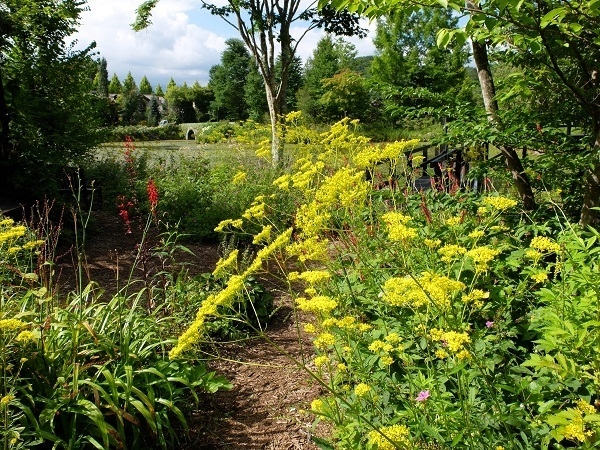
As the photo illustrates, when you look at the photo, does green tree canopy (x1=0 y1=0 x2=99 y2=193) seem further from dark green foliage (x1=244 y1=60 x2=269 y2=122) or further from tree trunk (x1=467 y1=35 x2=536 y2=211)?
dark green foliage (x1=244 y1=60 x2=269 y2=122)

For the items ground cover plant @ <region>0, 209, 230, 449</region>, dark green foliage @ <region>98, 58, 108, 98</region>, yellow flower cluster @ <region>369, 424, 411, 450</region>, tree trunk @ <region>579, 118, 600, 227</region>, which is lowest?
ground cover plant @ <region>0, 209, 230, 449</region>

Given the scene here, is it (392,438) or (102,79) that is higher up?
(102,79)

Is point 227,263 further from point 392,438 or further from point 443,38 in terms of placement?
point 443,38

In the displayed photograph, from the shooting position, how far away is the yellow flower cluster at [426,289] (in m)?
1.39

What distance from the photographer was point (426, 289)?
1.45m

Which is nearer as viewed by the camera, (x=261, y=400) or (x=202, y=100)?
(x=261, y=400)

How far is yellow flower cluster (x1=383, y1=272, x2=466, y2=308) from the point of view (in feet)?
4.56

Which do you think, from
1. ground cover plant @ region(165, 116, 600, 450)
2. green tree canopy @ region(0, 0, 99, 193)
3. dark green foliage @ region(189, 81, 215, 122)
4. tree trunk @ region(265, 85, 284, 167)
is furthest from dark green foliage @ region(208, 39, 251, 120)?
ground cover plant @ region(165, 116, 600, 450)

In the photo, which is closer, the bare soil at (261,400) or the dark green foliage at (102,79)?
the bare soil at (261,400)

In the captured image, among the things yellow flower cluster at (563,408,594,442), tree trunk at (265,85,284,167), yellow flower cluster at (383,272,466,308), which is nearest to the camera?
yellow flower cluster at (563,408,594,442)

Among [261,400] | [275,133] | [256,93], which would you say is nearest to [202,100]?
[256,93]

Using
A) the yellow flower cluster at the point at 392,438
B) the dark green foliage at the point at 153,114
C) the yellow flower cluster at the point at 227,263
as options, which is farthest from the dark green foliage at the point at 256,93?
the yellow flower cluster at the point at 392,438

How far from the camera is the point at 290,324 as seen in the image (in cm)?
383

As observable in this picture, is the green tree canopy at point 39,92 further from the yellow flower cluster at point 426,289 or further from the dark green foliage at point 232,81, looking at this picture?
the dark green foliage at point 232,81
